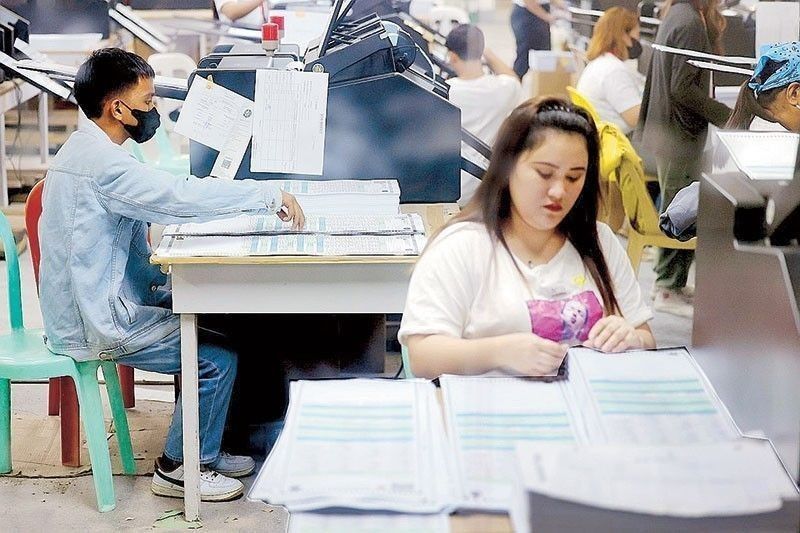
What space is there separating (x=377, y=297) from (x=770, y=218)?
44.8 inches

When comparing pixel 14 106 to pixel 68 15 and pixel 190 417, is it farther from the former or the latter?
pixel 190 417

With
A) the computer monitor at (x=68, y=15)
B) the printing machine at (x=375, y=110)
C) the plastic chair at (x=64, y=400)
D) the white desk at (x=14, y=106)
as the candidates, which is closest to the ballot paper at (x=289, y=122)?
the printing machine at (x=375, y=110)

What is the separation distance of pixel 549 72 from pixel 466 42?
0.67 feet

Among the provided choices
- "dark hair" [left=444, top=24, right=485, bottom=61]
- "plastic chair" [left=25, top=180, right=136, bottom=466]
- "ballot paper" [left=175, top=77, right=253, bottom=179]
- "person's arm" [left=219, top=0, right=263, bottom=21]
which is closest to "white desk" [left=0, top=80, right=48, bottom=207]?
"person's arm" [left=219, top=0, right=263, bottom=21]

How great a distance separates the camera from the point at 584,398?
1.39 meters

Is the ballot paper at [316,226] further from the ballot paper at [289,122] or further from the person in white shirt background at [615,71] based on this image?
the person in white shirt background at [615,71]

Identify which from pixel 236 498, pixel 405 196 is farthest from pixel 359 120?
pixel 236 498

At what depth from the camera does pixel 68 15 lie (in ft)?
10.6

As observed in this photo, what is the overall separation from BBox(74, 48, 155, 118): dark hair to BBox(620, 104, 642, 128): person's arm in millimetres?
1161

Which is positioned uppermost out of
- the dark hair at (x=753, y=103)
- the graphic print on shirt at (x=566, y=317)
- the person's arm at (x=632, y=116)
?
the dark hair at (x=753, y=103)

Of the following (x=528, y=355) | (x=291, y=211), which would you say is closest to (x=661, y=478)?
(x=528, y=355)

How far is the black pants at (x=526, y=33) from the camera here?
1.62 m

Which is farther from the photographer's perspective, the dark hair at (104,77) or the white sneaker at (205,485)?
the white sneaker at (205,485)

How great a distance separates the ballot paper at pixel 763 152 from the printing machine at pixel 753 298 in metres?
0.01
